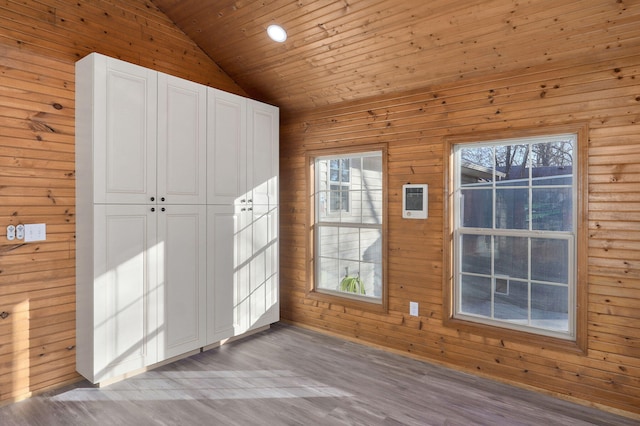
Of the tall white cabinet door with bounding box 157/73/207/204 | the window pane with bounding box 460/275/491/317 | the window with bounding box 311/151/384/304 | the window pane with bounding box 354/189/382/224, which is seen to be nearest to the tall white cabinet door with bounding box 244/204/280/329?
the window with bounding box 311/151/384/304

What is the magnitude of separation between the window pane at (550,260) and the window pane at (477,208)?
391 mm

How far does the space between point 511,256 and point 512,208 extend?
0.39 m

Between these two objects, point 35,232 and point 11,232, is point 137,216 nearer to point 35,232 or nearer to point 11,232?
point 35,232

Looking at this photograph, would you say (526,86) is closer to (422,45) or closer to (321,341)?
(422,45)

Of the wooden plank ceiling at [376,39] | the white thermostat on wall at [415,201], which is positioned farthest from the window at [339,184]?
the white thermostat on wall at [415,201]

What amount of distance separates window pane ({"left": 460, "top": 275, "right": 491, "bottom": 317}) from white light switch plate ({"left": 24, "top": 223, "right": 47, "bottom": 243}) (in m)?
3.35

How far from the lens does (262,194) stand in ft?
13.1

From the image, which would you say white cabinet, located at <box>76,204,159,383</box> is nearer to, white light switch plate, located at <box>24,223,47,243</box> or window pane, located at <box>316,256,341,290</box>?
white light switch plate, located at <box>24,223,47,243</box>

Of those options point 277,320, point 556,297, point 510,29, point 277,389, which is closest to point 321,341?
point 277,320

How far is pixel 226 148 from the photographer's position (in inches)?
144

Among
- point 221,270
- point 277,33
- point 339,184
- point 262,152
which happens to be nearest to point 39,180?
point 221,270

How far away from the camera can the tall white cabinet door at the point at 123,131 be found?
2.78m

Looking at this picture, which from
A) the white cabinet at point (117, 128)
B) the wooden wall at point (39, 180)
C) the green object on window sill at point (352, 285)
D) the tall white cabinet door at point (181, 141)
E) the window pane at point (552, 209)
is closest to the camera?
the wooden wall at point (39, 180)

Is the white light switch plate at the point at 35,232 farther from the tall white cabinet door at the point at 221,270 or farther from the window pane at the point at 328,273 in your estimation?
the window pane at the point at 328,273
